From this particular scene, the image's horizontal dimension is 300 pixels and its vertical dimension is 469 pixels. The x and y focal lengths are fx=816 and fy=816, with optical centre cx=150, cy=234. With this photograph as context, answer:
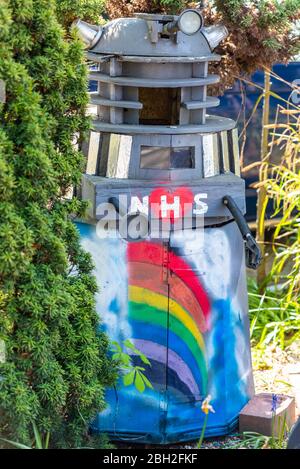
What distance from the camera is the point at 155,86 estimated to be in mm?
4246

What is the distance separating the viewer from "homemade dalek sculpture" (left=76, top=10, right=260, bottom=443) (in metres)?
4.27

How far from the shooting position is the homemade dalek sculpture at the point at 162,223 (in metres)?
4.27

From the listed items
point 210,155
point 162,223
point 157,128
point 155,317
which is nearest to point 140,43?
point 157,128

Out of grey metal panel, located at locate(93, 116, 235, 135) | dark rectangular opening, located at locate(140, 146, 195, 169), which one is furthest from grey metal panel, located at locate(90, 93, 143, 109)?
dark rectangular opening, located at locate(140, 146, 195, 169)

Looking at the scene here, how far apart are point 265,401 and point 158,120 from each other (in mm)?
1808

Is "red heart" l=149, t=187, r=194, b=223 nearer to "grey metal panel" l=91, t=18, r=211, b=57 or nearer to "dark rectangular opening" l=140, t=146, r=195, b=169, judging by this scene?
"dark rectangular opening" l=140, t=146, r=195, b=169

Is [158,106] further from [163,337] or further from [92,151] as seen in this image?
[163,337]

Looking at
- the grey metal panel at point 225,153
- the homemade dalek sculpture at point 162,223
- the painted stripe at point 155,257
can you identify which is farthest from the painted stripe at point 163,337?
the grey metal panel at point 225,153

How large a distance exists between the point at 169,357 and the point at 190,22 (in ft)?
5.83

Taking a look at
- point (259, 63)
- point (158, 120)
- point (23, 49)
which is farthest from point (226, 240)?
point (23, 49)

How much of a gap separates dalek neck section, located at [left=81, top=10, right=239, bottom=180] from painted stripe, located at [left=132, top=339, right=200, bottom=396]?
907mm

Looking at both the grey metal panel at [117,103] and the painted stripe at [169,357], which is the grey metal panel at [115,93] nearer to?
the grey metal panel at [117,103]

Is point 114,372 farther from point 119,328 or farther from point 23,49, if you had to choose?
point 23,49
